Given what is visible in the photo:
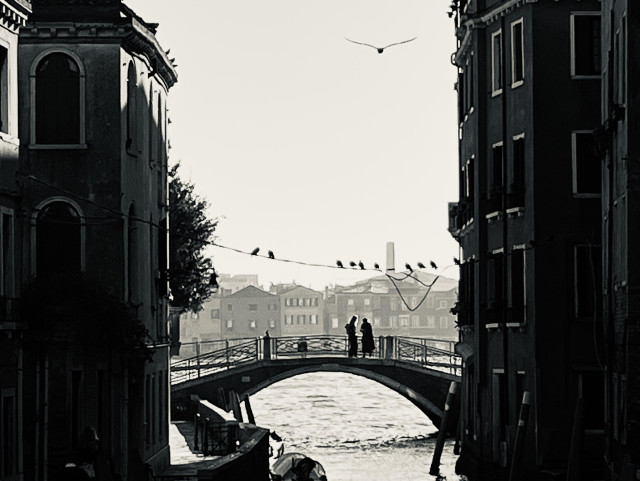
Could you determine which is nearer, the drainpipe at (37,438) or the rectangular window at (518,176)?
the drainpipe at (37,438)

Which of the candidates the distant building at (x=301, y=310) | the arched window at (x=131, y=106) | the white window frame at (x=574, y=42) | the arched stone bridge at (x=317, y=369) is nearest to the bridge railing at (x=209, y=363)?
the arched stone bridge at (x=317, y=369)

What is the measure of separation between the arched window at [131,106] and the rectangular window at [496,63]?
642 cm

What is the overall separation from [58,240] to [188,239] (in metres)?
20.2

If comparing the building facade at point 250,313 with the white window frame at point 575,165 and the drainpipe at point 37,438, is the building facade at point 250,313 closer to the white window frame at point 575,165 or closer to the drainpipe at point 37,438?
the white window frame at point 575,165

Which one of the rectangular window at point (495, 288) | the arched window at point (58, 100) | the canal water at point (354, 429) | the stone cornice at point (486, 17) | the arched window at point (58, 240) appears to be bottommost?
the canal water at point (354, 429)

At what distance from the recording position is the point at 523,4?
29.1 meters

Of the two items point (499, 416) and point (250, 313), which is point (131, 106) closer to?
point (499, 416)

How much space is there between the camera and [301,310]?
177000 millimetres

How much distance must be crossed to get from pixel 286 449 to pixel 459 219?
58.5 ft

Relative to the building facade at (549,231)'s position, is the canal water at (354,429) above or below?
below

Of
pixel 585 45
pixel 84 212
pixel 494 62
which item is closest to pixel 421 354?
pixel 494 62

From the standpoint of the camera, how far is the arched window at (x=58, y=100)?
27109mm

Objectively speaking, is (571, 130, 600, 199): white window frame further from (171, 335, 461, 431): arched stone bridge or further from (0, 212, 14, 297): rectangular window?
(171, 335, 461, 431): arched stone bridge

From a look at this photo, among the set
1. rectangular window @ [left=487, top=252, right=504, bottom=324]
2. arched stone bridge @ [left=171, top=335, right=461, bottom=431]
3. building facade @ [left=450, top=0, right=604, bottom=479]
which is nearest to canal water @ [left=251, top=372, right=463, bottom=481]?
arched stone bridge @ [left=171, top=335, right=461, bottom=431]
